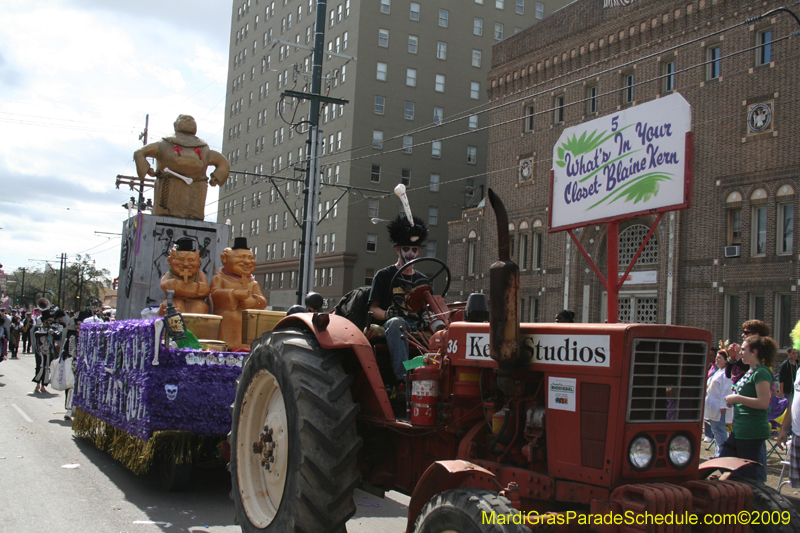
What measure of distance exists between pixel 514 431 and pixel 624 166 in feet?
10.9

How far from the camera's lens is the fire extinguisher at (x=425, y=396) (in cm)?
415

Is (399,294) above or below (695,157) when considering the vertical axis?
below

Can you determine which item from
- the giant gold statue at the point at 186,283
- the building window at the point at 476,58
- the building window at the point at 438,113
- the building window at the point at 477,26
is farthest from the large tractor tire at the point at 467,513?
the building window at the point at 477,26

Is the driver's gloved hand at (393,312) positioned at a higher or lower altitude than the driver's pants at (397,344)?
higher

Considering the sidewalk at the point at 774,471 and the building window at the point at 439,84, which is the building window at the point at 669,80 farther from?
the building window at the point at 439,84

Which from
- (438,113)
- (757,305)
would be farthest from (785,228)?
(438,113)

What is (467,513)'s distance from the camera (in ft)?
10.1

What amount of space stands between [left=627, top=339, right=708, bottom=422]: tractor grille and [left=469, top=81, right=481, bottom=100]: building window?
180ft

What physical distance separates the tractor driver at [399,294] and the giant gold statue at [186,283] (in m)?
4.29

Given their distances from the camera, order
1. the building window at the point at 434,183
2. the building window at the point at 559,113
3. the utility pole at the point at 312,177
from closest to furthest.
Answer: the utility pole at the point at 312,177 < the building window at the point at 559,113 < the building window at the point at 434,183

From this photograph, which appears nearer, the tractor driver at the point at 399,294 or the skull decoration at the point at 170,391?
the tractor driver at the point at 399,294

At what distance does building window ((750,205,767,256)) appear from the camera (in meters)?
24.3

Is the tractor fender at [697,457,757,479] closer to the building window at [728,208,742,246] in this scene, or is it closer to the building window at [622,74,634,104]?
the building window at [728,208,742,246]

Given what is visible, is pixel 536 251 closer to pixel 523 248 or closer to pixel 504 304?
pixel 523 248
